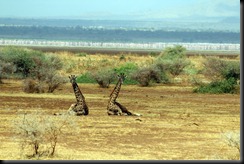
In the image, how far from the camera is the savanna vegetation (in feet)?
58.5

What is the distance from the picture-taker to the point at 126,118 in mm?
25156

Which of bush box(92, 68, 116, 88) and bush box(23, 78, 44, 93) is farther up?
bush box(23, 78, 44, 93)

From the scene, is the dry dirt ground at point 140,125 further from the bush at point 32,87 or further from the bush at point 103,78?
the bush at point 103,78

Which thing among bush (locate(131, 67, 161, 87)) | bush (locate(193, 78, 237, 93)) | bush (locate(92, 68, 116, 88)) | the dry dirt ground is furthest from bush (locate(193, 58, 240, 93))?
bush (locate(92, 68, 116, 88))

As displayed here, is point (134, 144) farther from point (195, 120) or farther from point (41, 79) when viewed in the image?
point (41, 79)

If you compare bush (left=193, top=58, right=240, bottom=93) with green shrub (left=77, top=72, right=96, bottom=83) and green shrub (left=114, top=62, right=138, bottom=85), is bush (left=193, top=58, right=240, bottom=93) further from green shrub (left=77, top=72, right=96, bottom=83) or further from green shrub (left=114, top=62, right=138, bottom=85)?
green shrub (left=77, top=72, right=96, bottom=83)

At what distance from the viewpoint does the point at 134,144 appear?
1947 cm

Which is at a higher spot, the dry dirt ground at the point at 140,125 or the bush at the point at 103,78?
the dry dirt ground at the point at 140,125

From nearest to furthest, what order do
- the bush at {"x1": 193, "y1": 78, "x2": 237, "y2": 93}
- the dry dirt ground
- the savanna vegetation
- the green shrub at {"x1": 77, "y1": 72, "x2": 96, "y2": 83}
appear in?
the savanna vegetation → the dry dirt ground → the bush at {"x1": 193, "y1": 78, "x2": 237, "y2": 93} → the green shrub at {"x1": 77, "y1": 72, "x2": 96, "y2": 83}

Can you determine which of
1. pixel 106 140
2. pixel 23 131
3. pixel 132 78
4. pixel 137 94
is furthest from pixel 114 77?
pixel 23 131

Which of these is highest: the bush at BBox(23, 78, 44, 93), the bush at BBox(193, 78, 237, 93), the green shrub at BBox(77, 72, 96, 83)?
the bush at BBox(23, 78, 44, 93)

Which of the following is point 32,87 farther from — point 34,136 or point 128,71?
point 34,136

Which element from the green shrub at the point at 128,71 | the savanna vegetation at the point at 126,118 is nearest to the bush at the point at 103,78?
the savanna vegetation at the point at 126,118

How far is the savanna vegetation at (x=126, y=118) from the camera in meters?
17.8
